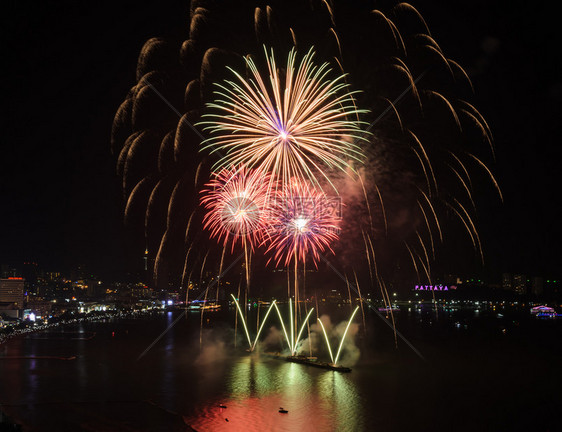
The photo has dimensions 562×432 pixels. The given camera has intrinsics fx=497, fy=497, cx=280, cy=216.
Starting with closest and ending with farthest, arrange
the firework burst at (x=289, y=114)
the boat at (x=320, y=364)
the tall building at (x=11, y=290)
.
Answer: the firework burst at (x=289, y=114) < the boat at (x=320, y=364) < the tall building at (x=11, y=290)

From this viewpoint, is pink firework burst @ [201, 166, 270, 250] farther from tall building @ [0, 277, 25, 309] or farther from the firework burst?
tall building @ [0, 277, 25, 309]

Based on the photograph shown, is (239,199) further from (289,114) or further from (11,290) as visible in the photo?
(11,290)

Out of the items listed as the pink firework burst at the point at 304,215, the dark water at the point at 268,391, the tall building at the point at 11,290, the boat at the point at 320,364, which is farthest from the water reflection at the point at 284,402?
the tall building at the point at 11,290

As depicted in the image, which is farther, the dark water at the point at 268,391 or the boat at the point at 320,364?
the boat at the point at 320,364

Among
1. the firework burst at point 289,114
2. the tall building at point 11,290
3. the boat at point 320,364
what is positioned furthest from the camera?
the tall building at point 11,290

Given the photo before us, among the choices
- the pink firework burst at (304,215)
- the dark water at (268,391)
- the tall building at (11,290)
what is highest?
the pink firework burst at (304,215)

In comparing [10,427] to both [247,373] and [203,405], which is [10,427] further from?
[247,373]

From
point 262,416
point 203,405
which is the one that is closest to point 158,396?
point 203,405

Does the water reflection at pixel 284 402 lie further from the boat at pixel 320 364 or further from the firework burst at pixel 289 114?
the firework burst at pixel 289 114
